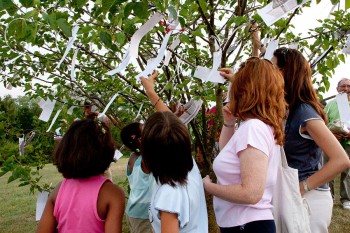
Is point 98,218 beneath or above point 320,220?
above

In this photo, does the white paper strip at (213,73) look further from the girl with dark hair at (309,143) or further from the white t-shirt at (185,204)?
the white t-shirt at (185,204)

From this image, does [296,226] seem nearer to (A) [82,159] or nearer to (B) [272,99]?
(B) [272,99]

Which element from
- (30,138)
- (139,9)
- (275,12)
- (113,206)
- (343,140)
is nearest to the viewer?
(139,9)

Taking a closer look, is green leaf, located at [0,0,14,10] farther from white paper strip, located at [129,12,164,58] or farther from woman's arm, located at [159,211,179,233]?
woman's arm, located at [159,211,179,233]

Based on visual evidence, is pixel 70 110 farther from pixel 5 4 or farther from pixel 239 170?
pixel 239 170

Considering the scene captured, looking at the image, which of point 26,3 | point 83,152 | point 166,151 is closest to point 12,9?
point 26,3

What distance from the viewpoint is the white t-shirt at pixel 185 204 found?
1.38m

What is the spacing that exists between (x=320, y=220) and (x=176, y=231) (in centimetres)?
68

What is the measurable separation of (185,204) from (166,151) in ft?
0.70

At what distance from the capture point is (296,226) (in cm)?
146

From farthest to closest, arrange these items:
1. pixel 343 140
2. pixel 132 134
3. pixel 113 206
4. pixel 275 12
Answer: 1. pixel 343 140
2. pixel 132 134
3. pixel 113 206
4. pixel 275 12

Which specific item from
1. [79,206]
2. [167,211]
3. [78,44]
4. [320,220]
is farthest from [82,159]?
[78,44]

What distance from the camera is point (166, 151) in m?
1.44

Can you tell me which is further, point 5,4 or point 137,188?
point 137,188
